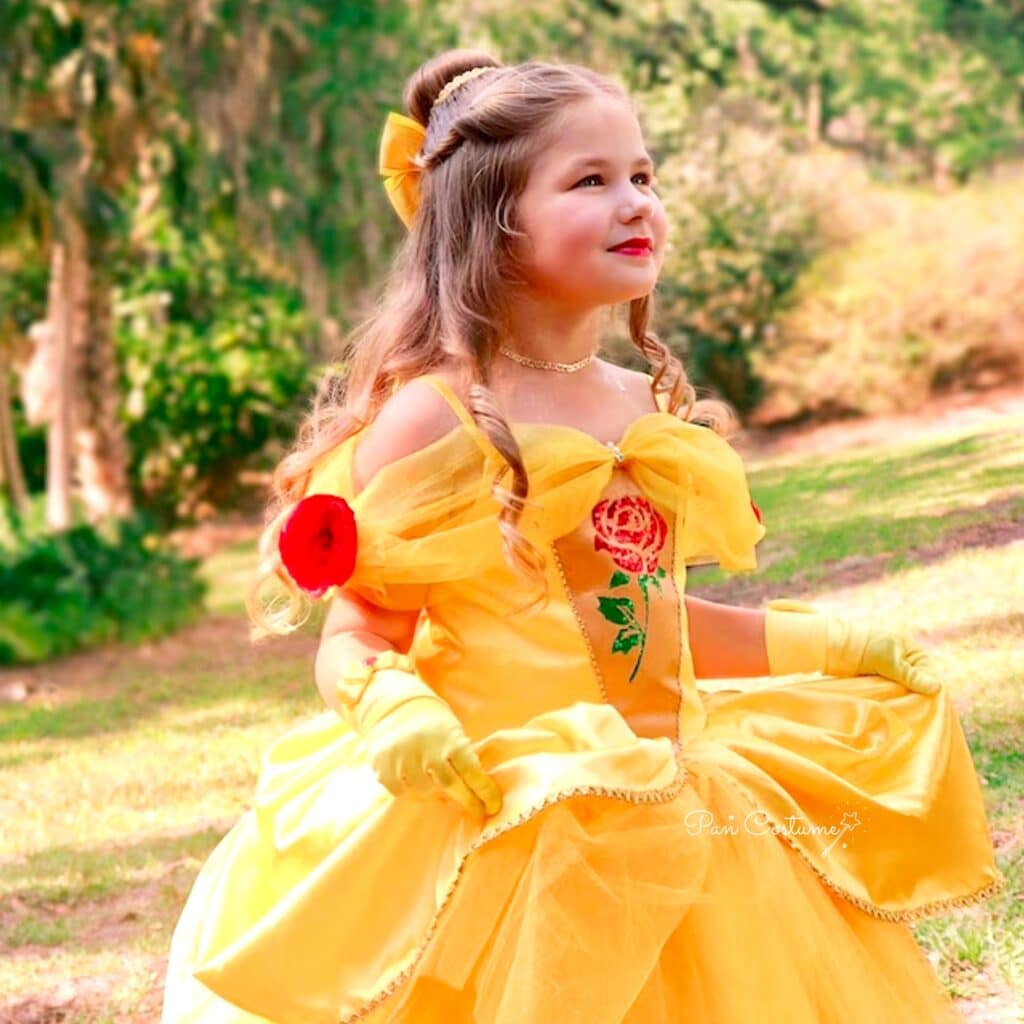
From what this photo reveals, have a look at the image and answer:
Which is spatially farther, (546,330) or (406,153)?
(406,153)

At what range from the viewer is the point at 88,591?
8.41 meters

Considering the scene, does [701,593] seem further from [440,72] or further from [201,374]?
[201,374]

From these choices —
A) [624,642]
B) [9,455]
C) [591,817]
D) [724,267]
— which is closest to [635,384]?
[624,642]

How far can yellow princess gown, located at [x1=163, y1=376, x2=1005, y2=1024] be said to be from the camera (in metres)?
1.77

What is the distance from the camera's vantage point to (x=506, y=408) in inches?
83.6

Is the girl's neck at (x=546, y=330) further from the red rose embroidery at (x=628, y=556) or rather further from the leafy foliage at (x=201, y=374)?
the leafy foliage at (x=201, y=374)

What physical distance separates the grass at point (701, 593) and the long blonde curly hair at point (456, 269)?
3.60ft

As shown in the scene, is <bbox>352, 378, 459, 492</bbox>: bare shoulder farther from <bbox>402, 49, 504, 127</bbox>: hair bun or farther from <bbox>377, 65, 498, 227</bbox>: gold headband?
<bbox>402, 49, 504, 127</bbox>: hair bun

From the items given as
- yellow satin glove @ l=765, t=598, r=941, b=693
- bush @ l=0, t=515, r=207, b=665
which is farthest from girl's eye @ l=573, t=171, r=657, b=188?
bush @ l=0, t=515, r=207, b=665

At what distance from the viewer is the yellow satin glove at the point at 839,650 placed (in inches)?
86.8

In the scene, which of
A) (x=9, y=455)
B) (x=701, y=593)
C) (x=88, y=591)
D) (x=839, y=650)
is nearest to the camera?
(x=839, y=650)

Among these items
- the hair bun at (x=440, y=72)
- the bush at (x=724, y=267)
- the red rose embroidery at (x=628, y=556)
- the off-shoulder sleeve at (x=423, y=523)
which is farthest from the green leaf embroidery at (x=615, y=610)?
the bush at (x=724, y=267)
